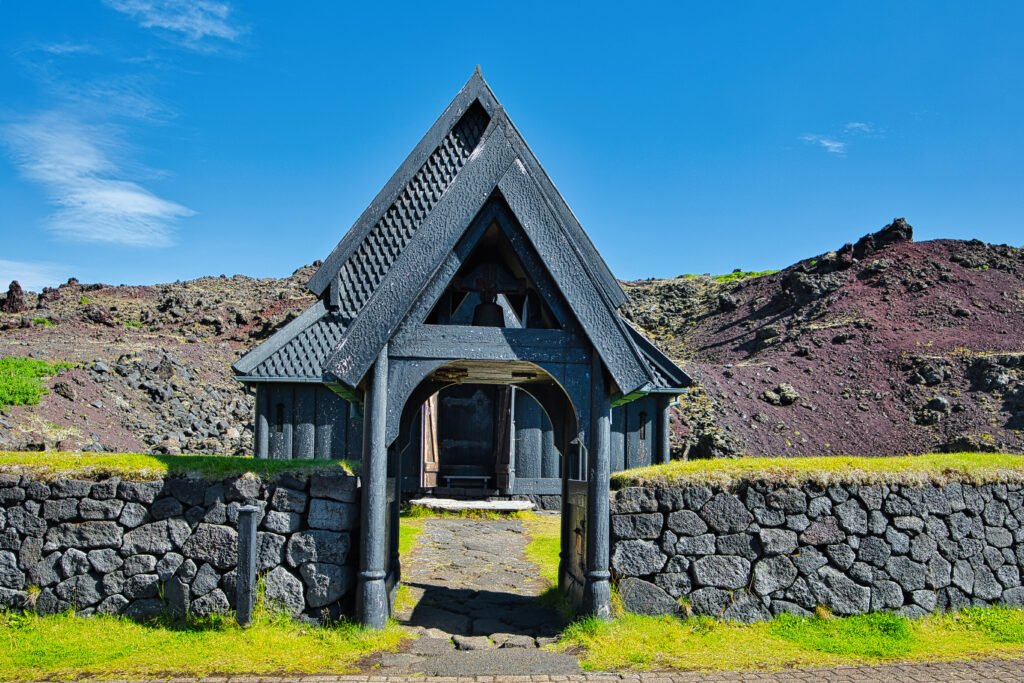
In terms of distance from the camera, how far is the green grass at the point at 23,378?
21.2 meters

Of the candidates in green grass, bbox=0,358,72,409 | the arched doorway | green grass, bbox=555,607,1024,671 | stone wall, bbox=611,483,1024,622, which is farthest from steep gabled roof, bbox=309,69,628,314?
green grass, bbox=0,358,72,409

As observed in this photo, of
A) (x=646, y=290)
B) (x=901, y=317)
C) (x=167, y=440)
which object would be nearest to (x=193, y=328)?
(x=167, y=440)

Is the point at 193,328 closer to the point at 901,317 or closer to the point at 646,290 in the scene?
the point at 646,290

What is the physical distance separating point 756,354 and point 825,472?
31.2m

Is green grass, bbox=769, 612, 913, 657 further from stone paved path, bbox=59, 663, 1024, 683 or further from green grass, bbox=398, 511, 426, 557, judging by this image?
green grass, bbox=398, 511, 426, 557

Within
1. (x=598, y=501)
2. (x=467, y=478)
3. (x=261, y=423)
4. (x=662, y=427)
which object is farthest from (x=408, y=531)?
(x=598, y=501)

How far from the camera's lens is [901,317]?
38938 millimetres

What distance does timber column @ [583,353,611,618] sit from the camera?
7.40 metres

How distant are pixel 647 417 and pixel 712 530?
30.4 ft

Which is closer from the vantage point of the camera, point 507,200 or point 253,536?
point 253,536

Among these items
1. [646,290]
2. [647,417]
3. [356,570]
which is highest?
[646,290]

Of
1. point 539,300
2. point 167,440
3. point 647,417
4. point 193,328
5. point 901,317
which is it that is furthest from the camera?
point 193,328

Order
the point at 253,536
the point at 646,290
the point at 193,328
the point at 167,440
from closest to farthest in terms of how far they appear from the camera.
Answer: the point at 253,536
the point at 167,440
the point at 193,328
the point at 646,290

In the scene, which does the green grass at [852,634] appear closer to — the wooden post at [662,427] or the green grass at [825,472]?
the green grass at [825,472]
